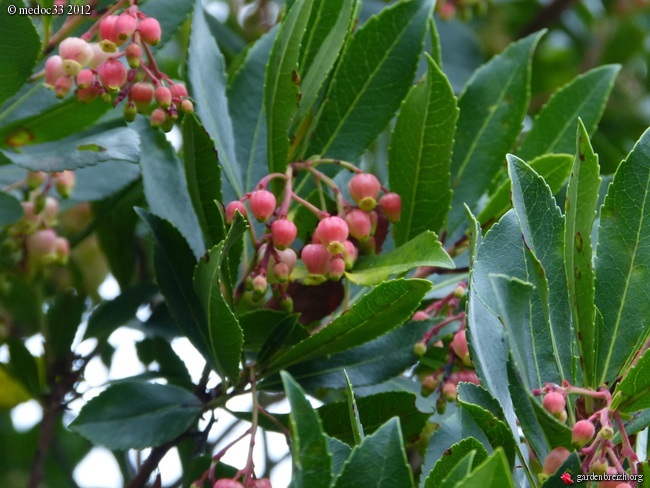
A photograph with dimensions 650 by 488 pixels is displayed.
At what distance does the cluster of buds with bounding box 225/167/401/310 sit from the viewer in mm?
1111

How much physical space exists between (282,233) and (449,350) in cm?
29

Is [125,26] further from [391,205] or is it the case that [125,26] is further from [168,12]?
[391,205]

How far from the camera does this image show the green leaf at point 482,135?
1.37 meters

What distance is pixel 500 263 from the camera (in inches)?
38.0

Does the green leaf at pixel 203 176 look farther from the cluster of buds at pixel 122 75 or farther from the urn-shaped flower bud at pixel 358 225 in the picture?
the urn-shaped flower bud at pixel 358 225

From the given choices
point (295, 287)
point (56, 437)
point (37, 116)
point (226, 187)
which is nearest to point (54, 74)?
point (37, 116)

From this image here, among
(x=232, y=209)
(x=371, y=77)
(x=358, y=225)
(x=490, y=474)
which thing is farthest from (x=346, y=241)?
(x=490, y=474)

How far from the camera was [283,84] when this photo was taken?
3.76ft

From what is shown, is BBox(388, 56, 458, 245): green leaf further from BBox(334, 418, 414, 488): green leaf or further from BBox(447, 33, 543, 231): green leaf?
BBox(334, 418, 414, 488): green leaf

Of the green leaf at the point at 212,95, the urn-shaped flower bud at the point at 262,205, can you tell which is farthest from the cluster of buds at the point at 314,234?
the green leaf at the point at 212,95

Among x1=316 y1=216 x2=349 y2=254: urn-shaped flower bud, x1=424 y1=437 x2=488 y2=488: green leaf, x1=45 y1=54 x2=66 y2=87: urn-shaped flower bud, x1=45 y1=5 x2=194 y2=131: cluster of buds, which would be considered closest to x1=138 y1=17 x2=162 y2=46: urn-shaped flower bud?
x1=45 y1=5 x2=194 y2=131: cluster of buds

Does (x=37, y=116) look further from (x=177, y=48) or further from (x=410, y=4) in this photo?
(x=177, y=48)

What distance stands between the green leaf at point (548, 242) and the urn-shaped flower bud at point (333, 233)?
23cm

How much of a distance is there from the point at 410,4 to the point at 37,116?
1.77 ft
